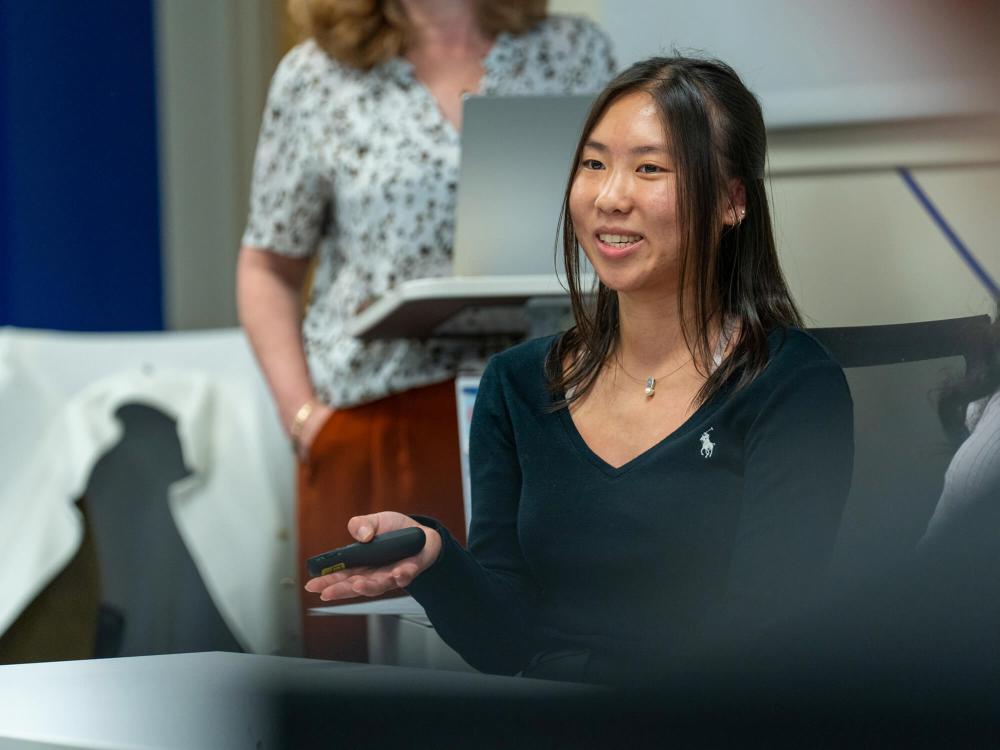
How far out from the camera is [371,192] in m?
1.35

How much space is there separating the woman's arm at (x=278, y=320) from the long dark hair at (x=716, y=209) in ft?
3.13

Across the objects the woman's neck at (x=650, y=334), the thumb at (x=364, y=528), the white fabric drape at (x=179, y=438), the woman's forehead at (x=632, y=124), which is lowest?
the white fabric drape at (x=179, y=438)

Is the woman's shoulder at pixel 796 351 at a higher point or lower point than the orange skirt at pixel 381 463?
higher

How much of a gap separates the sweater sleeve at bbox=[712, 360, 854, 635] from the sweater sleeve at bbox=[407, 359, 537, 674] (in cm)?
9

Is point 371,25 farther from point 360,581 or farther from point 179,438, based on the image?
point 360,581

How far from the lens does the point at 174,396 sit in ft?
6.97

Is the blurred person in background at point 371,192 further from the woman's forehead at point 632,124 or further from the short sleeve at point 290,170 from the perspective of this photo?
the woman's forehead at point 632,124

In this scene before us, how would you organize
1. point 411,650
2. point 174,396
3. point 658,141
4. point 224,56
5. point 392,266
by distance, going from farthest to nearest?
point 224,56 → point 174,396 → point 392,266 → point 658,141 → point 411,650

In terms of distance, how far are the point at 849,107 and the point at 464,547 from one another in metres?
0.27

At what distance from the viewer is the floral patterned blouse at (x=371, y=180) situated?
4.41 ft

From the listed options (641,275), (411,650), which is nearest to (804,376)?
(641,275)

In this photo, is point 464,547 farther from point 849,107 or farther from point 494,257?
point 494,257

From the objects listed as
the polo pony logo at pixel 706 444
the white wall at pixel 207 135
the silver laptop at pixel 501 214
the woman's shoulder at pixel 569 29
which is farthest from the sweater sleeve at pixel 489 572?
the white wall at pixel 207 135

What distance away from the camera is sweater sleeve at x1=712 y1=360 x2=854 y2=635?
1.29 feet
